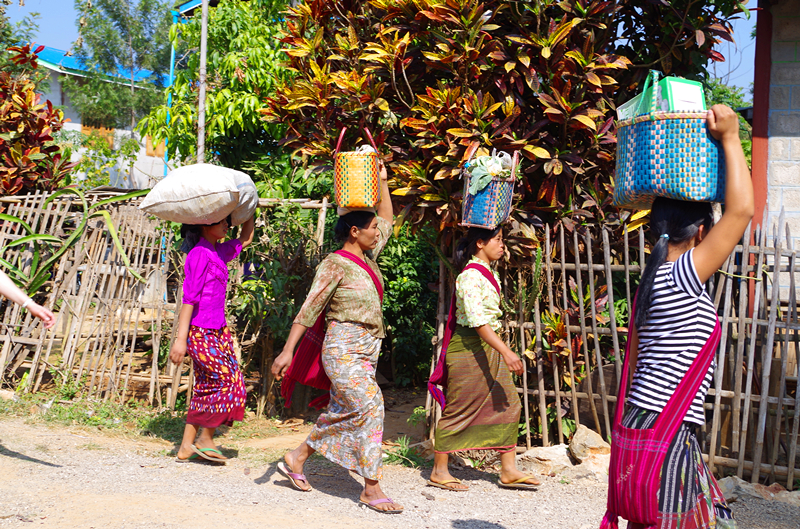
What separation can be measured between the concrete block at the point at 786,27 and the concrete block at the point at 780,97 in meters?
0.38

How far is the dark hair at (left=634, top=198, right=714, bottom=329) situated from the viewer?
2.34 meters

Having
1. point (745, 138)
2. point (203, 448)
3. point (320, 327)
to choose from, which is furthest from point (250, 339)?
point (745, 138)

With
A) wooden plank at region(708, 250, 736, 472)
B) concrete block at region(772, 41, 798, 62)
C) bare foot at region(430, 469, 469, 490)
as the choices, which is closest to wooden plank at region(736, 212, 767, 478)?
wooden plank at region(708, 250, 736, 472)

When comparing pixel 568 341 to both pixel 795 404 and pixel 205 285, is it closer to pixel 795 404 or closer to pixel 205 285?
pixel 795 404

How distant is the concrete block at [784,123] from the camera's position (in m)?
5.18

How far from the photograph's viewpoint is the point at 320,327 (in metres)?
4.22

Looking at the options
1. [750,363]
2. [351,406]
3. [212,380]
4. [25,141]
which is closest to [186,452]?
[212,380]

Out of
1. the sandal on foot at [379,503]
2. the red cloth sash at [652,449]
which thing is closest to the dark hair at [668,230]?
the red cloth sash at [652,449]

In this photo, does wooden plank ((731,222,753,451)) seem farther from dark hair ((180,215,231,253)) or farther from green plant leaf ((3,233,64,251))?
green plant leaf ((3,233,64,251))

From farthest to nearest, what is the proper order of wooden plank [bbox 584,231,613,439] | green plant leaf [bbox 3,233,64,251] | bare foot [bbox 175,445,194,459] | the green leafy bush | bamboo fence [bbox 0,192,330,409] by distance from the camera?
the green leafy bush → green plant leaf [bbox 3,233,64,251] → bamboo fence [bbox 0,192,330,409] → bare foot [bbox 175,445,194,459] → wooden plank [bbox 584,231,613,439]

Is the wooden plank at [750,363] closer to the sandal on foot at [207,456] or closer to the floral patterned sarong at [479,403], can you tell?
the floral patterned sarong at [479,403]

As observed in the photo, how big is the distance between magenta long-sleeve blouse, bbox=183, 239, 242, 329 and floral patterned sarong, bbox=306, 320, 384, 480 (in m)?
0.99

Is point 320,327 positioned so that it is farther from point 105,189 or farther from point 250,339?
point 105,189

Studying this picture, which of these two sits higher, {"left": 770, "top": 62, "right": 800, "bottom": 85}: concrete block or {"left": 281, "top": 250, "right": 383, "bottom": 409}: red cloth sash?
{"left": 770, "top": 62, "right": 800, "bottom": 85}: concrete block
